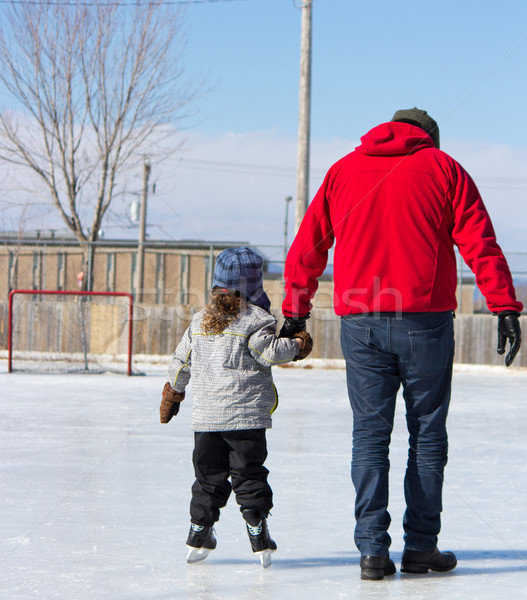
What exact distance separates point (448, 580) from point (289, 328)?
104 cm

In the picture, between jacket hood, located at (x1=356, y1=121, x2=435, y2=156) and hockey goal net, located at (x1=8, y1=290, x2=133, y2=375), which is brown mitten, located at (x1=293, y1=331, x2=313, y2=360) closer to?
jacket hood, located at (x1=356, y1=121, x2=435, y2=156)

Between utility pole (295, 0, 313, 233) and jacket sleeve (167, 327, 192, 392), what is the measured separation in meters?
9.12

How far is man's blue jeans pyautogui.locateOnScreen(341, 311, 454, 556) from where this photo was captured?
2664 millimetres

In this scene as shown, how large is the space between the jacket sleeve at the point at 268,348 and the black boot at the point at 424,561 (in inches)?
31.6

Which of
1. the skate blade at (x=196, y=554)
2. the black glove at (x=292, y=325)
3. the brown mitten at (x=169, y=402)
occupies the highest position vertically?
the black glove at (x=292, y=325)

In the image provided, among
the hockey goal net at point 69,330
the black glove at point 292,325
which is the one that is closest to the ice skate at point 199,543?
the black glove at point 292,325

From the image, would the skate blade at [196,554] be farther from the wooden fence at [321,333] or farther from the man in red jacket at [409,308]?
the wooden fence at [321,333]

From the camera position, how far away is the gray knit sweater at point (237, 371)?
282 cm

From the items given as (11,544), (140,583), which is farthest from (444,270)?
(11,544)

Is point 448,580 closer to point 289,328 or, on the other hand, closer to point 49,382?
point 289,328

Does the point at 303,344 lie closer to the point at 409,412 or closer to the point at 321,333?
the point at 409,412

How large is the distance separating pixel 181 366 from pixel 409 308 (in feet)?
2.90

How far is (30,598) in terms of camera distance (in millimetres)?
2371

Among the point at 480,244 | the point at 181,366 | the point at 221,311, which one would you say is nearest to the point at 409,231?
the point at 480,244
